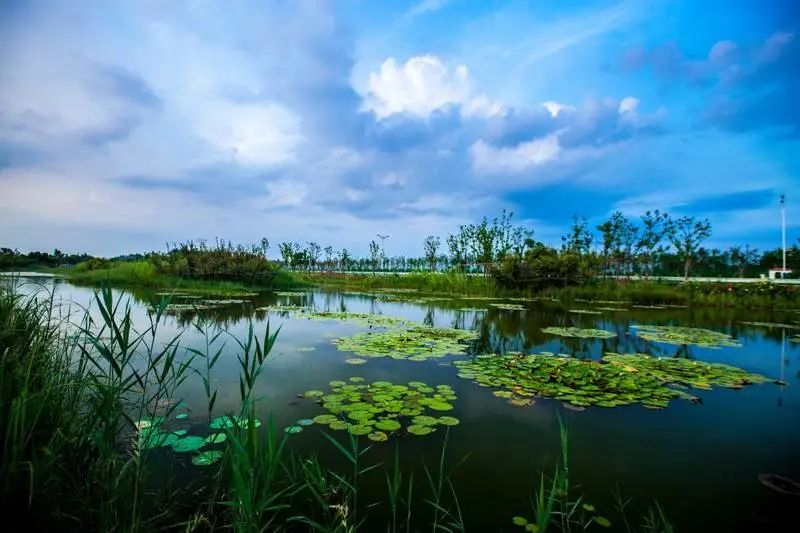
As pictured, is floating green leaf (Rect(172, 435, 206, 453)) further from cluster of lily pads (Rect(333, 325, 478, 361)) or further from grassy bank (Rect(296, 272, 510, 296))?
grassy bank (Rect(296, 272, 510, 296))

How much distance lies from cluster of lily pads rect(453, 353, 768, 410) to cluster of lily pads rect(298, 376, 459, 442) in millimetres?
776

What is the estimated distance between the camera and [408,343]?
20.6 feet

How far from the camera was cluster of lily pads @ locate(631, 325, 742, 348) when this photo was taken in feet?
23.4

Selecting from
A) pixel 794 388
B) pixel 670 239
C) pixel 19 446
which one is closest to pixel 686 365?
pixel 794 388

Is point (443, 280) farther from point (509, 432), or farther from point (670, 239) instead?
point (509, 432)

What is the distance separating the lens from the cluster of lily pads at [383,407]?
2.98 meters

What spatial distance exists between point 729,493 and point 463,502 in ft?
5.53

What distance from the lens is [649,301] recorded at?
1587 centimetres

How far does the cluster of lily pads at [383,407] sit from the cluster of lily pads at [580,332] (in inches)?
182

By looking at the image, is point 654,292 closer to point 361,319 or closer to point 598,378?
point 361,319

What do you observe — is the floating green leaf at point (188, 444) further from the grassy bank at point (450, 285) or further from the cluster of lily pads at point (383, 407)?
the grassy bank at point (450, 285)

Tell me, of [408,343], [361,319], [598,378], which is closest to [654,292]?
[361,319]

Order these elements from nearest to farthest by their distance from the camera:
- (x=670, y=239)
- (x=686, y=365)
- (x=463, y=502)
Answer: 1. (x=463, y=502)
2. (x=686, y=365)
3. (x=670, y=239)

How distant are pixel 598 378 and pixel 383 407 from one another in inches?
108
